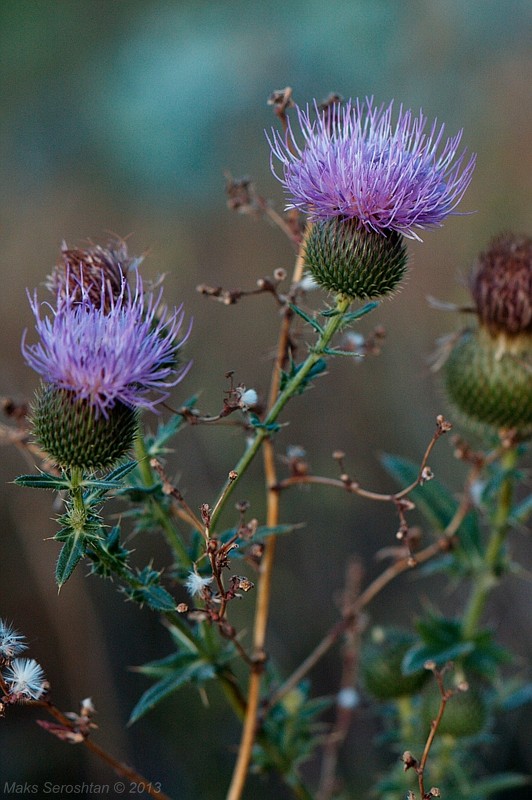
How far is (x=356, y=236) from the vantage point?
255cm

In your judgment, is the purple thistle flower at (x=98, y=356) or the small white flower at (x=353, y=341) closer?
the purple thistle flower at (x=98, y=356)

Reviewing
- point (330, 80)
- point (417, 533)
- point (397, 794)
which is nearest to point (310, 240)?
point (417, 533)

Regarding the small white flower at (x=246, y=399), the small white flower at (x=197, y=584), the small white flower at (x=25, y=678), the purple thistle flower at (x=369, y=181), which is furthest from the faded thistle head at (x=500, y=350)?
the small white flower at (x=25, y=678)

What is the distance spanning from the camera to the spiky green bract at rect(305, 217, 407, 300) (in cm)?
254

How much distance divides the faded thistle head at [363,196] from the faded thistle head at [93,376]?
632 millimetres

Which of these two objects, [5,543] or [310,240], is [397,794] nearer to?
[310,240]

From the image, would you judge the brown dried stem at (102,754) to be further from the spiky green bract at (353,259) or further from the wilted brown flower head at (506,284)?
the wilted brown flower head at (506,284)

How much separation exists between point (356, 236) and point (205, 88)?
8.51 meters

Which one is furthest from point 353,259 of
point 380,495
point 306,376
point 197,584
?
point 197,584

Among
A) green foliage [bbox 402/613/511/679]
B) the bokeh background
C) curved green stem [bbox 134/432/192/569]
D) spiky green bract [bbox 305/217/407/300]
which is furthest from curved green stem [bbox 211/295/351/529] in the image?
the bokeh background

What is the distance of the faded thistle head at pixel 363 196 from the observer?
2.47 m

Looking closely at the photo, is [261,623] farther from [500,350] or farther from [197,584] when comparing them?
[500,350]

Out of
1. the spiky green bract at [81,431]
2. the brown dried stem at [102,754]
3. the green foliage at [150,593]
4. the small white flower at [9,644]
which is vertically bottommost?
the brown dried stem at [102,754]

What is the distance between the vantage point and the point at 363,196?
98.0 inches
